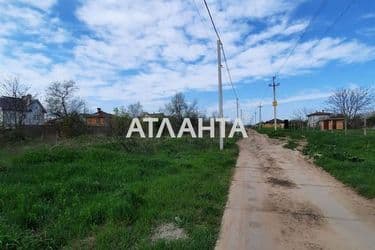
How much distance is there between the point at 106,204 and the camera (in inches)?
265

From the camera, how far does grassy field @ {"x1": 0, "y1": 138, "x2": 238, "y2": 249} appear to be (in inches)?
205

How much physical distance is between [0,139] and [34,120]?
827 inches

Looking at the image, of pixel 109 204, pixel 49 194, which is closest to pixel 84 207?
pixel 109 204

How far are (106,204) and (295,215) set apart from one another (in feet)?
11.4

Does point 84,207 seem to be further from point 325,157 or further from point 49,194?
point 325,157

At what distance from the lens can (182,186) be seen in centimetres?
877

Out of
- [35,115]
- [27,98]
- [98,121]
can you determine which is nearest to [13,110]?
[27,98]

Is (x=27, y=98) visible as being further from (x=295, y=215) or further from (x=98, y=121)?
(x=295, y=215)

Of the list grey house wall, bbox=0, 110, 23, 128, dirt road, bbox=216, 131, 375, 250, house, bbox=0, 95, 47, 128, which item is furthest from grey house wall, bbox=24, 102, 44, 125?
dirt road, bbox=216, 131, 375, 250

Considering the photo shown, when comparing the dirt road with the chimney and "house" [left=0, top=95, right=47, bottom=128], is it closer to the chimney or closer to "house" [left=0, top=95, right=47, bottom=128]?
"house" [left=0, top=95, right=47, bottom=128]

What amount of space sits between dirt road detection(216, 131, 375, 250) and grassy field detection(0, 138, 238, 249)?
0.37 m

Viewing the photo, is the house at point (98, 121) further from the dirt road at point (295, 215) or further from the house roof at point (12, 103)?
the dirt road at point (295, 215)

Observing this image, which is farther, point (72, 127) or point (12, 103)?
point (72, 127)

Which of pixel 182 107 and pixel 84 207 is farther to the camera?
pixel 182 107
